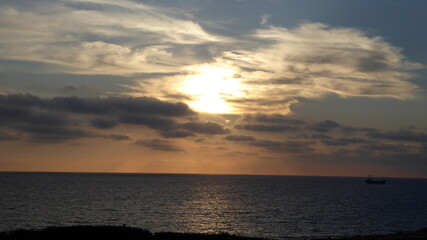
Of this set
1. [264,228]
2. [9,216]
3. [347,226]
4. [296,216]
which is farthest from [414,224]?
[9,216]

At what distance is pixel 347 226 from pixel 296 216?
15371 millimetres

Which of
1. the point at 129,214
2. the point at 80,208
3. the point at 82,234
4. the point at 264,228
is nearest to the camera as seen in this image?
the point at 82,234

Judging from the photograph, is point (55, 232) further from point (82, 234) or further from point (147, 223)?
point (147, 223)

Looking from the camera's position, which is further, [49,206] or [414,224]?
[49,206]

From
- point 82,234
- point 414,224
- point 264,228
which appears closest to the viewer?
point 82,234

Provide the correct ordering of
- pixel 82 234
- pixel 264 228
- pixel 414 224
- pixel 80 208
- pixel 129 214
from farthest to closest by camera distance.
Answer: pixel 80 208 → pixel 129 214 → pixel 414 224 → pixel 264 228 → pixel 82 234

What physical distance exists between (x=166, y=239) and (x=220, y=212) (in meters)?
64.1

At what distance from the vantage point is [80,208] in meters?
103

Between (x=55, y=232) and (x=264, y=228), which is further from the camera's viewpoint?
(x=264, y=228)

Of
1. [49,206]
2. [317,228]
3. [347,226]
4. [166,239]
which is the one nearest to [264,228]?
[317,228]

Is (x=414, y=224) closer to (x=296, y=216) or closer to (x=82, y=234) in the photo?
(x=296, y=216)

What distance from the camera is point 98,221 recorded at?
81.9 meters

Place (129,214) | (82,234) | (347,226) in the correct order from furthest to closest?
(129,214) < (347,226) < (82,234)

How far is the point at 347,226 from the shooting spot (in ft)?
267
